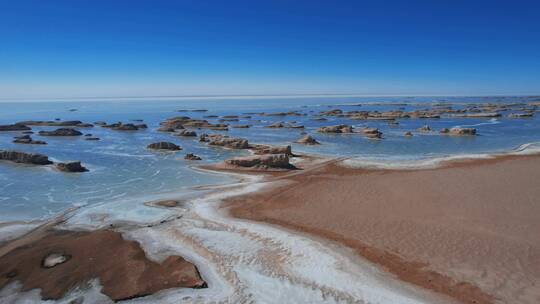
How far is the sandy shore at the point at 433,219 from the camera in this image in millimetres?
11219

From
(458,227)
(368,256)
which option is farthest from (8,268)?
(458,227)

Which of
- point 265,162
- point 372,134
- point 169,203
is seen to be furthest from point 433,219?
point 372,134

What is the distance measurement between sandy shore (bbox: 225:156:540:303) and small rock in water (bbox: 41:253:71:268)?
730 centimetres

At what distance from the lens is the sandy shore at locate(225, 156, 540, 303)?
36.8 ft

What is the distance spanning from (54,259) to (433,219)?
1498 cm

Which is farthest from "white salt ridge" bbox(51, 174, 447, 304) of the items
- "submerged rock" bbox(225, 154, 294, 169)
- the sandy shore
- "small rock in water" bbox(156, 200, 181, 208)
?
"submerged rock" bbox(225, 154, 294, 169)

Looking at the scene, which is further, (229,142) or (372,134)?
(372,134)

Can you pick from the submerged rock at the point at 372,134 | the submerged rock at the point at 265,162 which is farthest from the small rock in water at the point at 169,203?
the submerged rock at the point at 372,134

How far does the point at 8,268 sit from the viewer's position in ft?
38.8

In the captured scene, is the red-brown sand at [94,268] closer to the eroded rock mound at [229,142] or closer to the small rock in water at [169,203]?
the small rock in water at [169,203]

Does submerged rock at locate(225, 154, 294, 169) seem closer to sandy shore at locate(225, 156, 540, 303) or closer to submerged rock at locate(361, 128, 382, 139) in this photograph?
sandy shore at locate(225, 156, 540, 303)

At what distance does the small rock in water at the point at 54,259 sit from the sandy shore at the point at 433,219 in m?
7.30

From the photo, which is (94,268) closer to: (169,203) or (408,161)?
(169,203)

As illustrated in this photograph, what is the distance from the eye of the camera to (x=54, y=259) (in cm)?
1243
